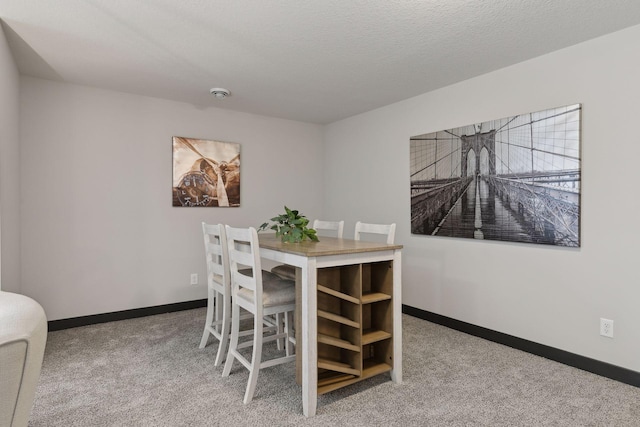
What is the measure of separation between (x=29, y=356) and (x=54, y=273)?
2.94m

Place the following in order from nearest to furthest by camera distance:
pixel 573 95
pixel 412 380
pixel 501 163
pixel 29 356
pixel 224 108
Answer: pixel 29 356
pixel 412 380
pixel 573 95
pixel 501 163
pixel 224 108

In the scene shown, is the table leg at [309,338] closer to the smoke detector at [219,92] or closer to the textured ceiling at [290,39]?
the textured ceiling at [290,39]

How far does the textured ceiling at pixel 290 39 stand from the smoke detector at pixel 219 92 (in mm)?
85

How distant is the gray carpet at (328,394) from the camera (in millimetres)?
1841

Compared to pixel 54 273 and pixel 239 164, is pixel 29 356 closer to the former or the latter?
pixel 54 273

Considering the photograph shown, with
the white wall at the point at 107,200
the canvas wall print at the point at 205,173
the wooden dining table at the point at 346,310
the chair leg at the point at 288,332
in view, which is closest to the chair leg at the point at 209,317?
the chair leg at the point at 288,332

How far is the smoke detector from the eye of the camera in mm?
3346

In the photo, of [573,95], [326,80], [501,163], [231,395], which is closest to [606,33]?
[573,95]

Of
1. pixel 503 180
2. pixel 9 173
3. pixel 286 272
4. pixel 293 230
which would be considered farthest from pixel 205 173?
pixel 503 180

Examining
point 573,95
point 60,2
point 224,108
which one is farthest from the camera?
point 224,108

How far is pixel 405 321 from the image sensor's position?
3461 millimetres

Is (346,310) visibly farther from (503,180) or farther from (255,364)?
(503,180)

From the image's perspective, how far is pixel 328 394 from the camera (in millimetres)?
2092

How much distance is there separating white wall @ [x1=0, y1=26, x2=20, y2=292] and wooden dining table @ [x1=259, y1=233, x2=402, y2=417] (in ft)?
5.96
